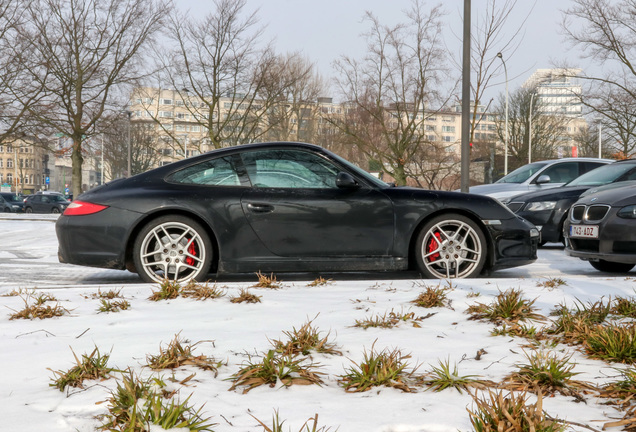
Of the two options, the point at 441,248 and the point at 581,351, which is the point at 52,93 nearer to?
the point at 441,248

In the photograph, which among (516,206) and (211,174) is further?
(516,206)

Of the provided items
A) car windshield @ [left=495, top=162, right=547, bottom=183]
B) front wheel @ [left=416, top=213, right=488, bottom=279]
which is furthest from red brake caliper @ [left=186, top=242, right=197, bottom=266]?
car windshield @ [left=495, top=162, right=547, bottom=183]

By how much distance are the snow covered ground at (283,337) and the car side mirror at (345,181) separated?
0.92m

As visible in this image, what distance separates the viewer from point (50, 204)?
132ft

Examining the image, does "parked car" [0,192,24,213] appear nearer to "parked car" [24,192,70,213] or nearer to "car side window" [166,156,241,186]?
"parked car" [24,192,70,213]

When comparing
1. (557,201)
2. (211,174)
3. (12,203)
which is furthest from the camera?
(12,203)

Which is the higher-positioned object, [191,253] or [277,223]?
[277,223]

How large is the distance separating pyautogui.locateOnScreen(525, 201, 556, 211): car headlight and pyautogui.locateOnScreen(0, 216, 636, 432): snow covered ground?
4.35 meters

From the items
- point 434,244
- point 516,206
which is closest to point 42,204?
point 516,206

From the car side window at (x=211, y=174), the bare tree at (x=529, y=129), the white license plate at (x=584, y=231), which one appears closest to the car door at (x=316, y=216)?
the car side window at (x=211, y=174)

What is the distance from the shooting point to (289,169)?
529 cm

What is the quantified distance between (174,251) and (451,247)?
2440mm

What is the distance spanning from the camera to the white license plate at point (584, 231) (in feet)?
19.1

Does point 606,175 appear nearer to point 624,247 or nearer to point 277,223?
point 624,247
